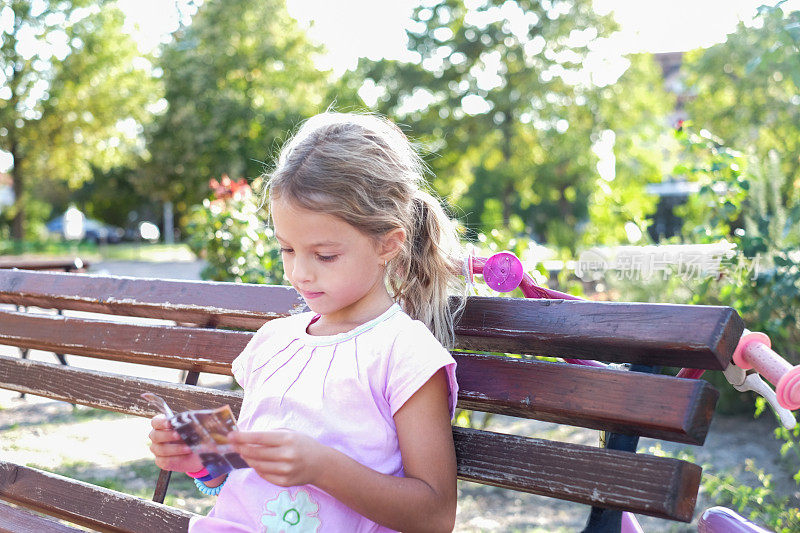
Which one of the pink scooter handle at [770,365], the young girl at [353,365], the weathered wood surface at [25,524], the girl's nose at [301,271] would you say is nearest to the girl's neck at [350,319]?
the young girl at [353,365]

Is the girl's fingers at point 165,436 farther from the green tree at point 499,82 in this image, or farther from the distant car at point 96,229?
the distant car at point 96,229

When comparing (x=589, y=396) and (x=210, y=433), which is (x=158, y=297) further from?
(x=589, y=396)

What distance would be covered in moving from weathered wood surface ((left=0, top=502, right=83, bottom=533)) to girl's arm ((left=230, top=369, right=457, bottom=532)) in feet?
3.24

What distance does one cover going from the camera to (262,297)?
203cm

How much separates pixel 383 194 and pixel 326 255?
0.17 metres

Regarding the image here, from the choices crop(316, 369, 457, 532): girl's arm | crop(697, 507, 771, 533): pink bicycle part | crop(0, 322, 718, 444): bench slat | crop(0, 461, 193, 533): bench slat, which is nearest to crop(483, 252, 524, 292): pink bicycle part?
crop(0, 322, 718, 444): bench slat

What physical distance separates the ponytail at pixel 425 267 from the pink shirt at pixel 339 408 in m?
0.10

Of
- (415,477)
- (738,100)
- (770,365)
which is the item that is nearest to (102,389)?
(415,477)

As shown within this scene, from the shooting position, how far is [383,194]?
158cm

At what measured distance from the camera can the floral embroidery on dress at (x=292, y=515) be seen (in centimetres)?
148

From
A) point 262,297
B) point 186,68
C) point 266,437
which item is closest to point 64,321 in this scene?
point 262,297

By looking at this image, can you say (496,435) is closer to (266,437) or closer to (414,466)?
(414,466)

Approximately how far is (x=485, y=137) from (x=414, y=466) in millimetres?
20433

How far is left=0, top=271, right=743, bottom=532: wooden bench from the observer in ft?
4.36
